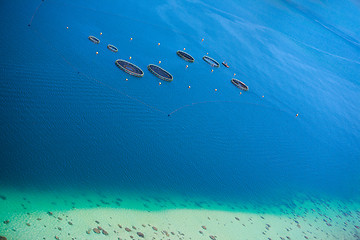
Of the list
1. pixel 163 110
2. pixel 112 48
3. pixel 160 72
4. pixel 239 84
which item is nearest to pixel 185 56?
pixel 160 72

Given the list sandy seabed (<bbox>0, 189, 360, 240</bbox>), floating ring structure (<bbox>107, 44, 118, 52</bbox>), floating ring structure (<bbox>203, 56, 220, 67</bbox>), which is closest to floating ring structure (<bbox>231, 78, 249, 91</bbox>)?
floating ring structure (<bbox>203, 56, 220, 67</bbox>)

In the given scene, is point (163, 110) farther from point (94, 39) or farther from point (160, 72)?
point (94, 39)

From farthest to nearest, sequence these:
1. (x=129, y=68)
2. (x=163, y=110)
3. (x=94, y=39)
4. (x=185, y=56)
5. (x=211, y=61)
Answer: (x=211, y=61) → (x=185, y=56) → (x=94, y=39) → (x=129, y=68) → (x=163, y=110)

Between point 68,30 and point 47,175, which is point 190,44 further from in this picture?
point 47,175

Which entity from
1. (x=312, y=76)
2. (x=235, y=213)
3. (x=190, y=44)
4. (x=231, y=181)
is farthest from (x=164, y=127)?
(x=312, y=76)

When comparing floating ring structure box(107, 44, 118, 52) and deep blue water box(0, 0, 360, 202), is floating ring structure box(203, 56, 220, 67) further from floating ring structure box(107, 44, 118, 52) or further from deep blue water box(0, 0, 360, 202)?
floating ring structure box(107, 44, 118, 52)

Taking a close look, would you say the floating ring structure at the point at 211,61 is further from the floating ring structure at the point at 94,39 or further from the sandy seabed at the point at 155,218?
the sandy seabed at the point at 155,218
